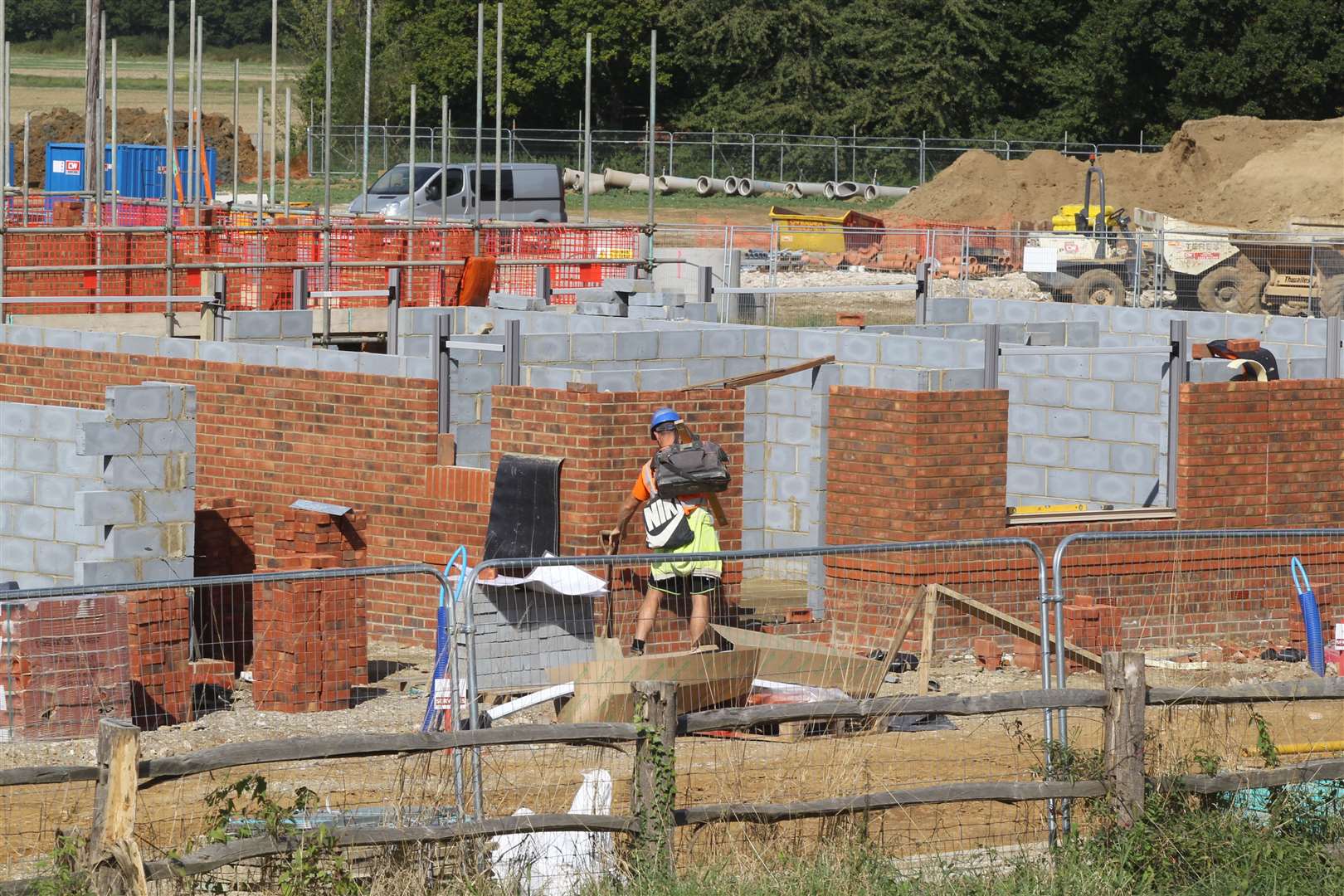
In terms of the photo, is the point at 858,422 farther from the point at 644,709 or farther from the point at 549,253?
the point at 549,253

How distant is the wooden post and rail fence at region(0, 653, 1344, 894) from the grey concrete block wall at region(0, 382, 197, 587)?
4.40 meters

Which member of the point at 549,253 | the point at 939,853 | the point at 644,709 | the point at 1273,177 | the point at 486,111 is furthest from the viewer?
the point at 486,111

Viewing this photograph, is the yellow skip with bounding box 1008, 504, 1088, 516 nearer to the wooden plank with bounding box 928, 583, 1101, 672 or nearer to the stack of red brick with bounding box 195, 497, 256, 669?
the wooden plank with bounding box 928, 583, 1101, 672

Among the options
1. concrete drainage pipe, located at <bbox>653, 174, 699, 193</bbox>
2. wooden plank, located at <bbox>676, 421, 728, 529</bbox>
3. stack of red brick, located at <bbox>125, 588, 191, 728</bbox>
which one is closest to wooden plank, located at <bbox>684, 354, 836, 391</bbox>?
wooden plank, located at <bbox>676, 421, 728, 529</bbox>

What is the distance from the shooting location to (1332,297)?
27156mm

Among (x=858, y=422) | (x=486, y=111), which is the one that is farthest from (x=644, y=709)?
(x=486, y=111)

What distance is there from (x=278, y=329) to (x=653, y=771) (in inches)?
410

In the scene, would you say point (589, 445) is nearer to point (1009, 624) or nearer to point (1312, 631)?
point (1009, 624)

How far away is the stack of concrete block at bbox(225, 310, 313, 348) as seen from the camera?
15922 mm

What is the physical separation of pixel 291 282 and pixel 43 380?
8126 millimetres

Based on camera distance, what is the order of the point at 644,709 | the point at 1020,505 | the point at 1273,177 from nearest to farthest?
the point at 644,709
the point at 1020,505
the point at 1273,177

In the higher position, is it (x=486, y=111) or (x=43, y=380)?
(x=486, y=111)

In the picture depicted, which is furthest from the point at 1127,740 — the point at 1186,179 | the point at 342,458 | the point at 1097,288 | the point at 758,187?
the point at 758,187

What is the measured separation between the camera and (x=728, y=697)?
29.9 feet
